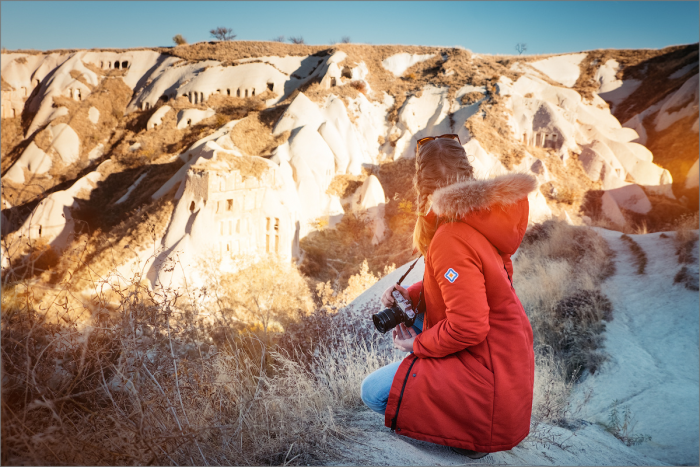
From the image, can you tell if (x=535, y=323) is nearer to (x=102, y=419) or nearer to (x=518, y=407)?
(x=518, y=407)

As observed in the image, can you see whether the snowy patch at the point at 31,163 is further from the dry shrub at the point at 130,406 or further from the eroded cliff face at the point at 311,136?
the dry shrub at the point at 130,406

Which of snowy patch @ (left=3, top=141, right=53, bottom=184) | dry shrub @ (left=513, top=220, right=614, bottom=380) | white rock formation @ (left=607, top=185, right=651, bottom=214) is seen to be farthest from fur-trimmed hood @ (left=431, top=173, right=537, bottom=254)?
white rock formation @ (left=607, top=185, right=651, bottom=214)

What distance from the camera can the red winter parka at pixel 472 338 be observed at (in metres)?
1.14

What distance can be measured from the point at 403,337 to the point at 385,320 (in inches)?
4.7

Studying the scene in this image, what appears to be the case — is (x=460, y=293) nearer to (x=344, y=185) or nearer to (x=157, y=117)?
(x=344, y=185)

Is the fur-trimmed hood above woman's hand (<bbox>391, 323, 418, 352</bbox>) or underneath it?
above

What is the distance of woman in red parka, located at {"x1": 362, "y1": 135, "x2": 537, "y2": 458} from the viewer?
1.15 metres

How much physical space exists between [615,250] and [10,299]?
27.7 ft

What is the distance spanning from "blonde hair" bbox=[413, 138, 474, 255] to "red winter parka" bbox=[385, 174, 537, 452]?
105mm

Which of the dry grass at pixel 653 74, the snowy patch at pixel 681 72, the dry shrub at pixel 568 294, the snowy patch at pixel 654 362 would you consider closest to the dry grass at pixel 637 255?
the snowy patch at pixel 654 362

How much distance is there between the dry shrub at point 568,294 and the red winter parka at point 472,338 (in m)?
2.47

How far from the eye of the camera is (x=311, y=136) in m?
14.2

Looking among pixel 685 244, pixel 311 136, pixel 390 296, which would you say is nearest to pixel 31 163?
pixel 311 136

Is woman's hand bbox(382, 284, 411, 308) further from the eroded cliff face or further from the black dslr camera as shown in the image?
the eroded cliff face
